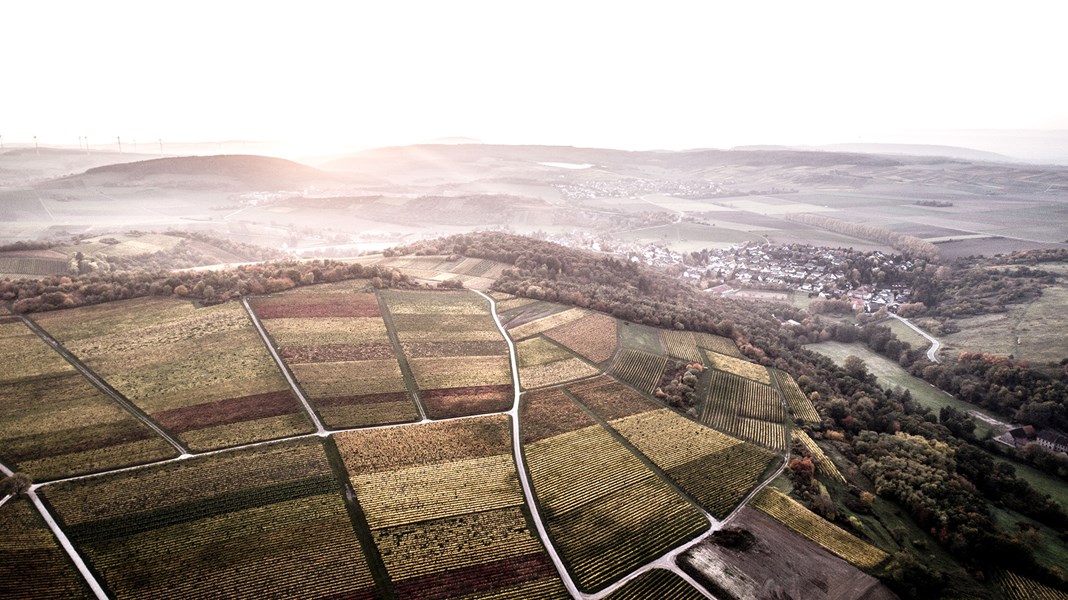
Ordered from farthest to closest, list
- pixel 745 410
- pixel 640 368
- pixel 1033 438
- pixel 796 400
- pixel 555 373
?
pixel 640 368 → pixel 1033 438 → pixel 555 373 → pixel 796 400 → pixel 745 410

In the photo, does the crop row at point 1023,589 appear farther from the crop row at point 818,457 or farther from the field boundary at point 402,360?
the field boundary at point 402,360

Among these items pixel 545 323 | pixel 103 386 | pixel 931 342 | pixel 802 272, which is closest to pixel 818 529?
pixel 545 323

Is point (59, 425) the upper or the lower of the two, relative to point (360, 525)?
upper

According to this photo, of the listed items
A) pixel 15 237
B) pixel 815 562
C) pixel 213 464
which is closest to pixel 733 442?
pixel 815 562

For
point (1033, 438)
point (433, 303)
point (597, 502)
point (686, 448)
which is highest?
point (433, 303)

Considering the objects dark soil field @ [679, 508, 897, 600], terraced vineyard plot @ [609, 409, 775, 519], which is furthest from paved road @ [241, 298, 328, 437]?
dark soil field @ [679, 508, 897, 600]

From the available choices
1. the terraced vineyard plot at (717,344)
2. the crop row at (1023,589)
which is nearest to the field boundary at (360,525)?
the crop row at (1023,589)

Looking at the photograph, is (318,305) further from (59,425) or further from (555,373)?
(555,373)

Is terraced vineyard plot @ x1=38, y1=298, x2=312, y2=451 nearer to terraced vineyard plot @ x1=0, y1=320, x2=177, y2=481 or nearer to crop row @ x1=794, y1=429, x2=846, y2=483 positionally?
terraced vineyard plot @ x1=0, y1=320, x2=177, y2=481
